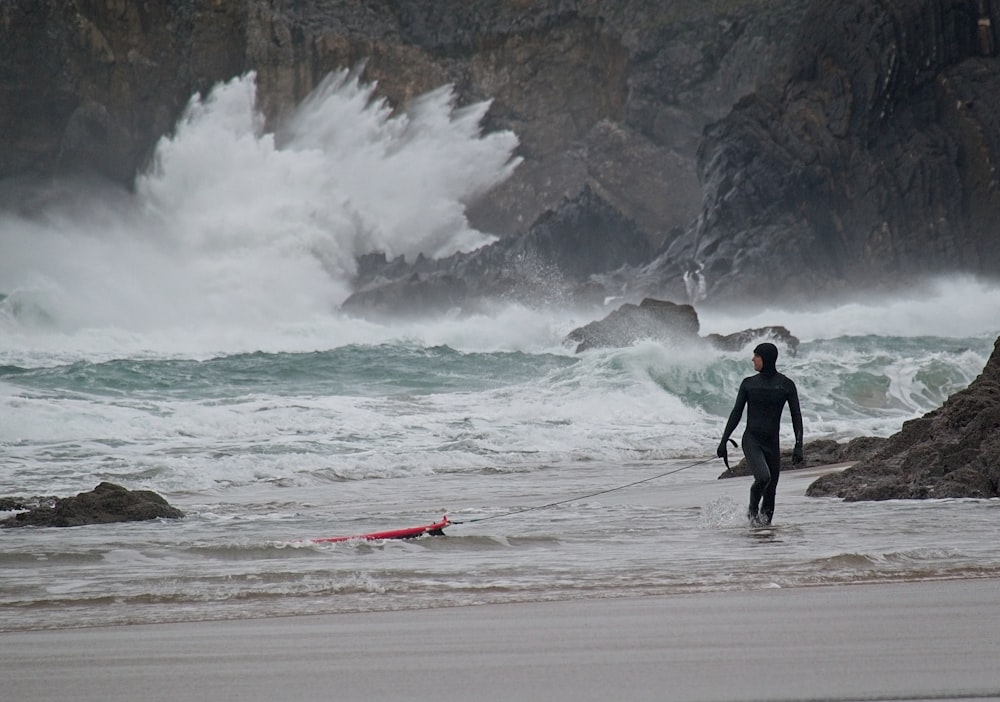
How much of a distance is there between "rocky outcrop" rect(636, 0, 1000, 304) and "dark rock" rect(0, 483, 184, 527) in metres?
41.8

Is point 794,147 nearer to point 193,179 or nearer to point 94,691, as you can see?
point 193,179

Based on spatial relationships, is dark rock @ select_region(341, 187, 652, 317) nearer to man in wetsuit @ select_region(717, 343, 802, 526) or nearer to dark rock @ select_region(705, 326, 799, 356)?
dark rock @ select_region(705, 326, 799, 356)

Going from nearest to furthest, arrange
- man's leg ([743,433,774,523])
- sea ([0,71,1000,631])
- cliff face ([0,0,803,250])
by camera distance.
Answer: sea ([0,71,1000,631]), man's leg ([743,433,774,523]), cliff face ([0,0,803,250])

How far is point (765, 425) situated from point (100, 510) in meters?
4.06

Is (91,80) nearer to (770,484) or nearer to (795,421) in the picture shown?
(795,421)

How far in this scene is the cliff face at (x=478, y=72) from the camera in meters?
73.6

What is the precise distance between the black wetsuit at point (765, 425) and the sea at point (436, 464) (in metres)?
0.21

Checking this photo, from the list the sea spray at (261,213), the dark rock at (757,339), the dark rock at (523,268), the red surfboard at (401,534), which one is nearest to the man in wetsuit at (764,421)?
the red surfboard at (401,534)

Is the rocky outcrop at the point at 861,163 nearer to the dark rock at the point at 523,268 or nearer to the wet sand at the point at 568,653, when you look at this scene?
the dark rock at the point at 523,268

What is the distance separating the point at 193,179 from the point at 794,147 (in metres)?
35.3

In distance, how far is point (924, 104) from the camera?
48.8 m

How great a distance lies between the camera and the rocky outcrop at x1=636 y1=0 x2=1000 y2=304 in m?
47.2

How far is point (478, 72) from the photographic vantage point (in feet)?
279

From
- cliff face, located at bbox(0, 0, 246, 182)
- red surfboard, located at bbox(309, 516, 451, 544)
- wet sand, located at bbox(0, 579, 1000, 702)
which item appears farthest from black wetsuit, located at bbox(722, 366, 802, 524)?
cliff face, located at bbox(0, 0, 246, 182)
